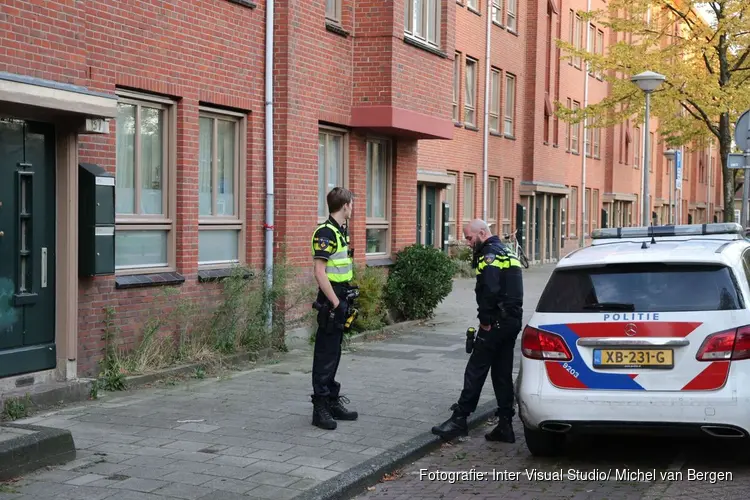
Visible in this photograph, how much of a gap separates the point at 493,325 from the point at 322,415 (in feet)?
5.02

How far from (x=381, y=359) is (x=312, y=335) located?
1442mm

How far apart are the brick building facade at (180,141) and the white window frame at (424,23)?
0.04 m

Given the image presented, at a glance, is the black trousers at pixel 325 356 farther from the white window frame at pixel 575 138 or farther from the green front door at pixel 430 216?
the white window frame at pixel 575 138

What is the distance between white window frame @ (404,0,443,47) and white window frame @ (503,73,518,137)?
14039 mm

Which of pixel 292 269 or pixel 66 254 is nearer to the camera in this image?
pixel 66 254

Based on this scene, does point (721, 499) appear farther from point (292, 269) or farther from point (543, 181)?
point (543, 181)

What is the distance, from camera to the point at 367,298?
1359 centimetres

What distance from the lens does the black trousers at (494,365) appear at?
7566 mm

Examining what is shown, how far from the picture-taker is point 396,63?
14086 mm

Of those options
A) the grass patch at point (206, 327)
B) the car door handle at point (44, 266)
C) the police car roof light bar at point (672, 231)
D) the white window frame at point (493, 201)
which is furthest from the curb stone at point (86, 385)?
the white window frame at point (493, 201)

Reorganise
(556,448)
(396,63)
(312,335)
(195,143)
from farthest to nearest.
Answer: (396,63), (312,335), (195,143), (556,448)

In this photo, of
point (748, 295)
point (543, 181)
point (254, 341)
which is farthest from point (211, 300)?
point (543, 181)

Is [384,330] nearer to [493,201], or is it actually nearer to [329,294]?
[329,294]

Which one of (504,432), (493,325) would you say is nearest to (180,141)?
(493,325)
